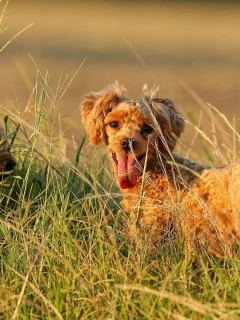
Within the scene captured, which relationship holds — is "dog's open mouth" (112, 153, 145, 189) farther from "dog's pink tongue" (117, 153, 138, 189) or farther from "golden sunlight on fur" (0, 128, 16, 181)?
"golden sunlight on fur" (0, 128, 16, 181)

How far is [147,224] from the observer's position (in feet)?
17.3

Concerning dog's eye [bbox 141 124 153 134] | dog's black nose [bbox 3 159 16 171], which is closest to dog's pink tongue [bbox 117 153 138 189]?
dog's eye [bbox 141 124 153 134]

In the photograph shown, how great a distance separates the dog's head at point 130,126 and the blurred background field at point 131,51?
0.82 ft

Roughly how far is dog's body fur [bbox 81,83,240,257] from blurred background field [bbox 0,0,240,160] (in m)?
0.36

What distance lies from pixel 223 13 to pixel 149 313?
47.7 meters

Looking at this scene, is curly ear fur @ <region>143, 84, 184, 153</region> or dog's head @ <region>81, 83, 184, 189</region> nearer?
dog's head @ <region>81, 83, 184, 189</region>

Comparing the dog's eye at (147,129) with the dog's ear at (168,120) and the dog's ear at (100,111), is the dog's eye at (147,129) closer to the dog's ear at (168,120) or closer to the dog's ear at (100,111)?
the dog's ear at (168,120)

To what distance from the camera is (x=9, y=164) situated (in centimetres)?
590

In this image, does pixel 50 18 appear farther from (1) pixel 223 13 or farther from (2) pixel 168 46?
(2) pixel 168 46

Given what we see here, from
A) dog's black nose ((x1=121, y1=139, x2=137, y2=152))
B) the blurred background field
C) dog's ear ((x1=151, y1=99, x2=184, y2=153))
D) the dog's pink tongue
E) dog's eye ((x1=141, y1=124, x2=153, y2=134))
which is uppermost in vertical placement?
the blurred background field

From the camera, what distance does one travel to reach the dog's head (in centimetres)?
529

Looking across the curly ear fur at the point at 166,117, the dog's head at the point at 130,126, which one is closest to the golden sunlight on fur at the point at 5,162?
the dog's head at the point at 130,126

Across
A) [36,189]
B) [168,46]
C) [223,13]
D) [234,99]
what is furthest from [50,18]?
[36,189]

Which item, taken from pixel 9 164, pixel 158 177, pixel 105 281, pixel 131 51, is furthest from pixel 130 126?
pixel 131 51
